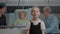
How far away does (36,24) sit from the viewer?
1.29 m

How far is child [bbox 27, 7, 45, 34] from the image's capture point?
127 cm

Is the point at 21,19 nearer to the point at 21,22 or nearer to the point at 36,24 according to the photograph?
the point at 21,22

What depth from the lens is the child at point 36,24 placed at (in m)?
1.27

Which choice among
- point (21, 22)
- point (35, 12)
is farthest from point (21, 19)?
point (35, 12)

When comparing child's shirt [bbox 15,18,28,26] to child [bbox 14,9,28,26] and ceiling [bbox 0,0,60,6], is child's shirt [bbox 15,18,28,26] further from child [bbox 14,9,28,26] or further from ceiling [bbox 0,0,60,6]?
ceiling [bbox 0,0,60,6]

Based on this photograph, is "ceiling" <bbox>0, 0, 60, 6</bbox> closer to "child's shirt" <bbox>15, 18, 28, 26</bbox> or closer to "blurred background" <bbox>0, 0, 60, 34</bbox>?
"blurred background" <bbox>0, 0, 60, 34</bbox>

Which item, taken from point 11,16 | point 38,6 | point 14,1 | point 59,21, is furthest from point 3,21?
point 59,21

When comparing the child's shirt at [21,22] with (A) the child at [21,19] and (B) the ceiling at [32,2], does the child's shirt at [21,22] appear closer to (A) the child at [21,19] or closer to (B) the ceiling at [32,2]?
(A) the child at [21,19]

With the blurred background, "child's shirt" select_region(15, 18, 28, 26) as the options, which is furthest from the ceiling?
"child's shirt" select_region(15, 18, 28, 26)

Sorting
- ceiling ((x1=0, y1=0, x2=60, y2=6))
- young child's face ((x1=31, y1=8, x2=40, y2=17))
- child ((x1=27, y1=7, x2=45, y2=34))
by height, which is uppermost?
ceiling ((x1=0, y1=0, x2=60, y2=6))

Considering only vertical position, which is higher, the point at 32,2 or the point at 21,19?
the point at 32,2

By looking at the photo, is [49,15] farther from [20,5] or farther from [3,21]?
[3,21]

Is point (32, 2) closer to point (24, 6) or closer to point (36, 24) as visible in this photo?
point (24, 6)

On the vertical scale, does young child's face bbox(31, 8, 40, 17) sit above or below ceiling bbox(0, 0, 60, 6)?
below
